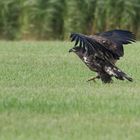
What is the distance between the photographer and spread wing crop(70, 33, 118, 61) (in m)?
9.08

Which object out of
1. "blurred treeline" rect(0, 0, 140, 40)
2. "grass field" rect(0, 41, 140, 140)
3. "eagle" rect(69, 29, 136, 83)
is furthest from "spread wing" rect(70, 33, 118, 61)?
"blurred treeline" rect(0, 0, 140, 40)

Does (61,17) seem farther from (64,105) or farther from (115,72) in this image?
(64,105)

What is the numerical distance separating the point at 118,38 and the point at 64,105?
212 centimetres

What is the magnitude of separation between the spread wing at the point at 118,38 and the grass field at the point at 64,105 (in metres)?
0.46

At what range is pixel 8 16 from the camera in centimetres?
1941

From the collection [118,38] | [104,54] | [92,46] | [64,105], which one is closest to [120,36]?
[118,38]

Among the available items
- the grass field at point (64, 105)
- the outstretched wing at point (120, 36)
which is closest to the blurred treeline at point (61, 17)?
the grass field at point (64, 105)

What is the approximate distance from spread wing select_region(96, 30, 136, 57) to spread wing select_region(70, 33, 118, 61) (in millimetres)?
84

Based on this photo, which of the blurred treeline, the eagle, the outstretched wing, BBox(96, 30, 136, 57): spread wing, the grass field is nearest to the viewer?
the grass field

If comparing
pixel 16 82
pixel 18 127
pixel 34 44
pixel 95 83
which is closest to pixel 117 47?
pixel 95 83

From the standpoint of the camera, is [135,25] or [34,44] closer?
[34,44]

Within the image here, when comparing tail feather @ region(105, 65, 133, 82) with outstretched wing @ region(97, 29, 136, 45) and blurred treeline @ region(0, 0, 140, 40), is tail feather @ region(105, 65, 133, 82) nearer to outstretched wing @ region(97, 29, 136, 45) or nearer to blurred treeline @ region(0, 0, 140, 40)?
outstretched wing @ region(97, 29, 136, 45)

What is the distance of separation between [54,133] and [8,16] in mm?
12854

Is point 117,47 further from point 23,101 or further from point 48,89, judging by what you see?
point 23,101
